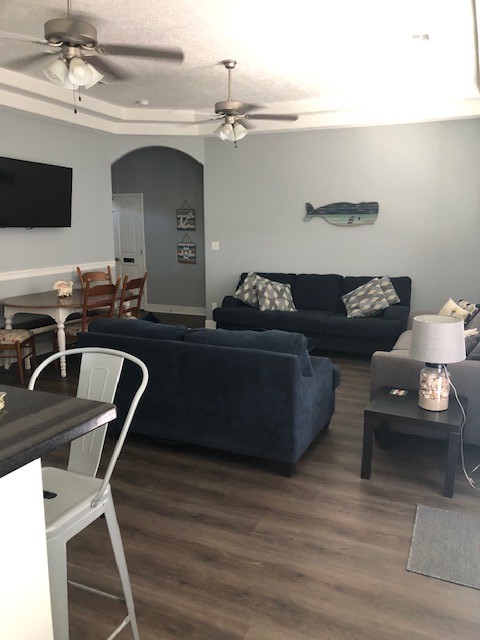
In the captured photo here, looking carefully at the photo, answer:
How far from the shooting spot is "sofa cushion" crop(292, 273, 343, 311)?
21.4ft

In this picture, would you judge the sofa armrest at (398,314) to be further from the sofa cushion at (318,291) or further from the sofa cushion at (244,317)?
the sofa cushion at (244,317)

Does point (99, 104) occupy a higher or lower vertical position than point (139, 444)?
higher

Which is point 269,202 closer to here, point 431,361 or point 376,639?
point 431,361

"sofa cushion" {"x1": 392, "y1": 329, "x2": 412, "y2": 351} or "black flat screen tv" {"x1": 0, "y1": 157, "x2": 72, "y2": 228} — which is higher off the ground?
"black flat screen tv" {"x1": 0, "y1": 157, "x2": 72, "y2": 228}

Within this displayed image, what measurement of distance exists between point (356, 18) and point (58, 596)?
3.75 meters

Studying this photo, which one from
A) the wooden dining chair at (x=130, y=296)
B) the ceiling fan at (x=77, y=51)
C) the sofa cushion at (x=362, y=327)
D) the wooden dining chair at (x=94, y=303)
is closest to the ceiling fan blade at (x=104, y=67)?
the ceiling fan at (x=77, y=51)

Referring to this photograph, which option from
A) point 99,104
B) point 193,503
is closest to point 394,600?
point 193,503

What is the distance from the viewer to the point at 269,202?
695 centimetres

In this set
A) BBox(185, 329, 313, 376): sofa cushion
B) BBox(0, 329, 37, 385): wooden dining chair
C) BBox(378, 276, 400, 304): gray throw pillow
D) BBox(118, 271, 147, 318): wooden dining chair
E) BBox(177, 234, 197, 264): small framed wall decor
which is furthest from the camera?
BBox(177, 234, 197, 264): small framed wall decor

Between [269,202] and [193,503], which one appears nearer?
[193,503]

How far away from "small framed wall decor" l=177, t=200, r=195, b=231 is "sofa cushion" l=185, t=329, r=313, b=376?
225 inches

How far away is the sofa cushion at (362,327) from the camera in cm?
571

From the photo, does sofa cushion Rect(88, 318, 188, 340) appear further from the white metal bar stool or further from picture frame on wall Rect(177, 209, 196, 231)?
picture frame on wall Rect(177, 209, 196, 231)

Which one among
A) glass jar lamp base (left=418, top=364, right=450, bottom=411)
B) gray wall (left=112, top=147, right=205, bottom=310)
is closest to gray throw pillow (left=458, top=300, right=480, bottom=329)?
glass jar lamp base (left=418, top=364, right=450, bottom=411)
